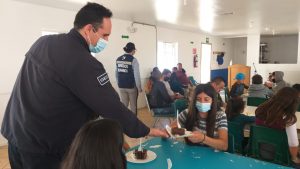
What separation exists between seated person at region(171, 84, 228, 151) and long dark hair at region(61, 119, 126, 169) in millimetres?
1116

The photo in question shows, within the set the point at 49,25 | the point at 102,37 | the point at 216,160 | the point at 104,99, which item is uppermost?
the point at 49,25

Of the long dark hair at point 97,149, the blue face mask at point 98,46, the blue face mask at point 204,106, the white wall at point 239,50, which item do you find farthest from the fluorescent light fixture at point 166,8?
the white wall at point 239,50

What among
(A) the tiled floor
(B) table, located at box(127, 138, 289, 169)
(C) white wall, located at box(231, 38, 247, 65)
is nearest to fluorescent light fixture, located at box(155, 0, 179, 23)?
(A) the tiled floor

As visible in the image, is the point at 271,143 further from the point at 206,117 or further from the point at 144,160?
the point at 144,160

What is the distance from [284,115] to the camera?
7.02 ft

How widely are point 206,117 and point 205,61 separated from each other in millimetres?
8649

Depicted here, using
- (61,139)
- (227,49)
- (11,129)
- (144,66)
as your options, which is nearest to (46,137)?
(61,139)

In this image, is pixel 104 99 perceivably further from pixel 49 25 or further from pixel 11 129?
pixel 49 25

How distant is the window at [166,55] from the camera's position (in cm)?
766

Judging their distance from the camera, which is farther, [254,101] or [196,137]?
[254,101]

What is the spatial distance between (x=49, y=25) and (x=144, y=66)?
2.82 m

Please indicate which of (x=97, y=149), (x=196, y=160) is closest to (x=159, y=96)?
(x=196, y=160)

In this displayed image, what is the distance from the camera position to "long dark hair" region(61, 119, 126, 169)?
31.7 inches

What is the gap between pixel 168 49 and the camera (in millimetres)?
8133
